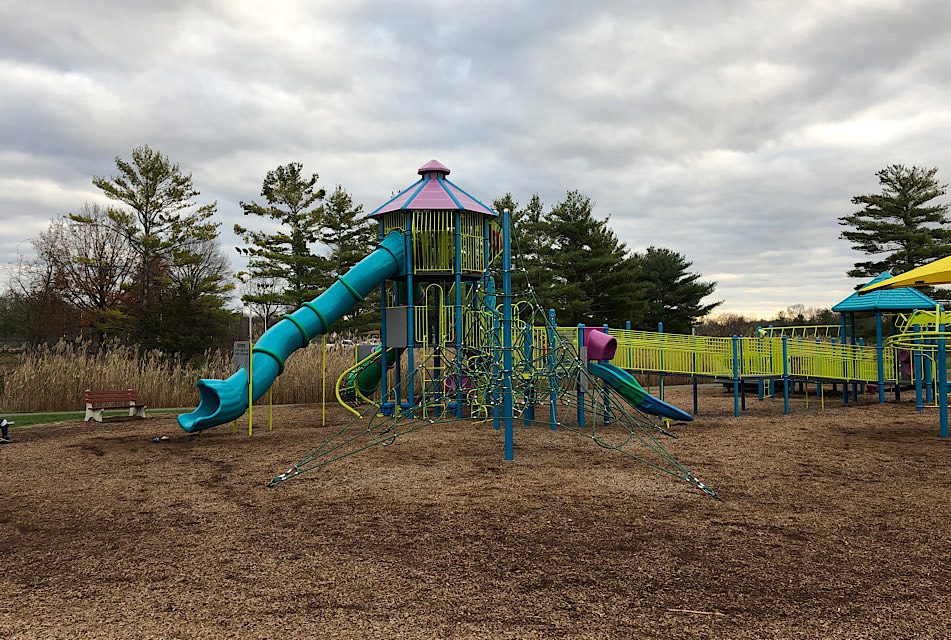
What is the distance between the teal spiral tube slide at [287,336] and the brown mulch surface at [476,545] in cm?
101

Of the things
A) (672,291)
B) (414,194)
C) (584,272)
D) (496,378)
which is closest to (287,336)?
(414,194)

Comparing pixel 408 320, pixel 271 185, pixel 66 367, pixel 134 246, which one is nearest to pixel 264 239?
pixel 271 185

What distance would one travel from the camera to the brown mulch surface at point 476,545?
12.3ft

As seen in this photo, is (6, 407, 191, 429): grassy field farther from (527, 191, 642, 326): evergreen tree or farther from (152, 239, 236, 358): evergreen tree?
(527, 191, 642, 326): evergreen tree

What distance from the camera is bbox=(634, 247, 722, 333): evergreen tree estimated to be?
3866cm

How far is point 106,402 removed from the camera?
13.1 m

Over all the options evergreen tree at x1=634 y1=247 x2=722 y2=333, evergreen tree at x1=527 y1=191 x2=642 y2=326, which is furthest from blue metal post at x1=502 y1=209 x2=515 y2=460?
evergreen tree at x1=634 y1=247 x2=722 y2=333

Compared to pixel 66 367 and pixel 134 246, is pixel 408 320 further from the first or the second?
pixel 134 246

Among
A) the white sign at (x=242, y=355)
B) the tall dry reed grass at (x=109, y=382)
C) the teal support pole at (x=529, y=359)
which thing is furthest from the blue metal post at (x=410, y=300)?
the tall dry reed grass at (x=109, y=382)

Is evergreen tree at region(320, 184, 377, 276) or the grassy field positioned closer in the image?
the grassy field

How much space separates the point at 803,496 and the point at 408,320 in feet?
25.2

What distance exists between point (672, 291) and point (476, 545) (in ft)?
118

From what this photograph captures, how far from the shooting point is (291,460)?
28.8ft

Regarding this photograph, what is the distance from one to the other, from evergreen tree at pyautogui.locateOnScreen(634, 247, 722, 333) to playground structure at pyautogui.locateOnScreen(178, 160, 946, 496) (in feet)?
76.3
